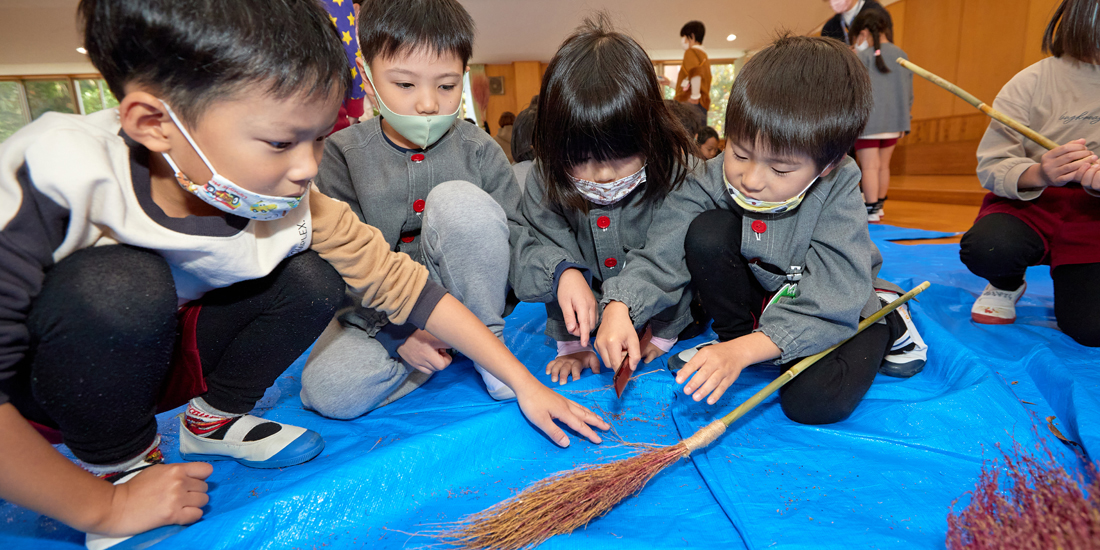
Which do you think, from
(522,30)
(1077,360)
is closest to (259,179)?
(1077,360)

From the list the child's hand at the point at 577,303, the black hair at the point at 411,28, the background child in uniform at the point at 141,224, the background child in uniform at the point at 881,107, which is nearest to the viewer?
the background child in uniform at the point at 141,224

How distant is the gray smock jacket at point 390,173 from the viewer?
138 centimetres

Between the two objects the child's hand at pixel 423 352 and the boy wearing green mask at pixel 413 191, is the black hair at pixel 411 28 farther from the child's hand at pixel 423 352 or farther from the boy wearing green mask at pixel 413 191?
the child's hand at pixel 423 352

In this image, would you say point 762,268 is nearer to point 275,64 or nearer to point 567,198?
point 567,198

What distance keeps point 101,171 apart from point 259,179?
0.18 m

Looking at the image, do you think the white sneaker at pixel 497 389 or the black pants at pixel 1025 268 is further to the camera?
the black pants at pixel 1025 268

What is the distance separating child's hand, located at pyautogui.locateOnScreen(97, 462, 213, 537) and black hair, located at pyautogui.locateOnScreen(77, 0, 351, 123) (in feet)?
1.67

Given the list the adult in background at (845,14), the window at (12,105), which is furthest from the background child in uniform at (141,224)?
the window at (12,105)

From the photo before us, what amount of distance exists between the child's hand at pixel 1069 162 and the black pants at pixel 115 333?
1.69 metres

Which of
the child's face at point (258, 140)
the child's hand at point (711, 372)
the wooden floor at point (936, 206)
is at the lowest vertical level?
the wooden floor at point (936, 206)

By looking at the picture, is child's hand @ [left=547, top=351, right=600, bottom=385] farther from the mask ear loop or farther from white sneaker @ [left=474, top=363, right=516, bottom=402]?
the mask ear loop

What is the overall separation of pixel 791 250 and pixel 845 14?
336cm

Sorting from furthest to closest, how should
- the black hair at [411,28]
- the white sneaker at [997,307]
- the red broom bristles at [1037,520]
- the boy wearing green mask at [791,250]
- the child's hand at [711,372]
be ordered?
the white sneaker at [997,307]
the black hair at [411,28]
the boy wearing green mask at [791,250]
the child's hand at [711,372]
the red broom bristles at [1037,520]

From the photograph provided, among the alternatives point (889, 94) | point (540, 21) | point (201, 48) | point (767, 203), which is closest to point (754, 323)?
point (767, 203)
